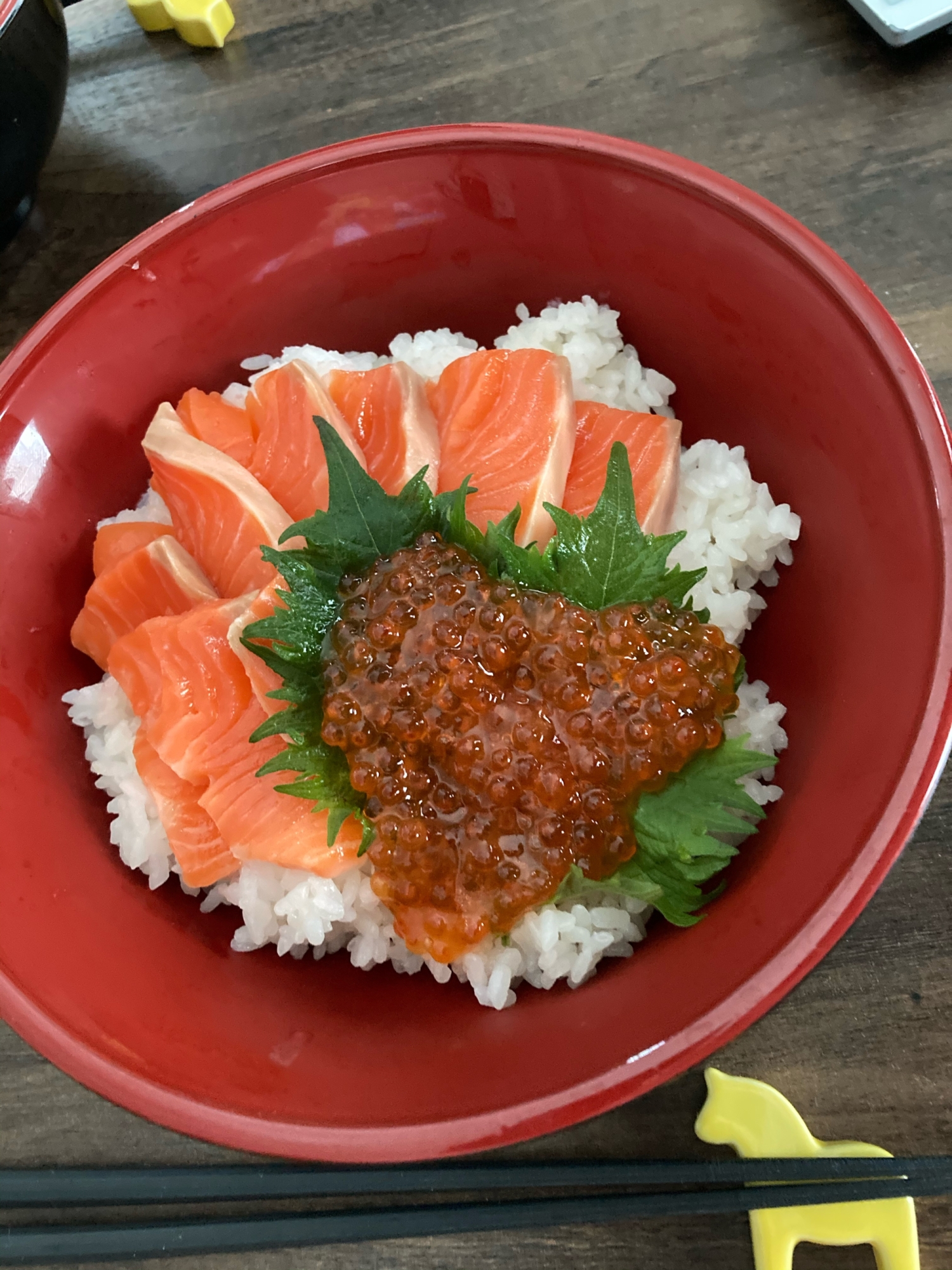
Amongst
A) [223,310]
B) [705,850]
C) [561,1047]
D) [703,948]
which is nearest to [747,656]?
[705,850]

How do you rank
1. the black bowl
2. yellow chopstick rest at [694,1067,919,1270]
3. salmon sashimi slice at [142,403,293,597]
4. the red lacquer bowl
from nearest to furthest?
1. the red lacquer bowl
2. yellow chopstick rest at [694,1067,919,1270]
3. salmon sashimi slice at [142,403,293,597]
4. the black bowl

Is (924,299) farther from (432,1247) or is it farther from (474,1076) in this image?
(432,1247)

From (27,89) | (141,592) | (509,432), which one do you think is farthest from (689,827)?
(27,89)

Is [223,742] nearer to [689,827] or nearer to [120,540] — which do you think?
[120,540]

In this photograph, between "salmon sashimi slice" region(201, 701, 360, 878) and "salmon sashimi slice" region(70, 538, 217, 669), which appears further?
"salmon sashimi slice" region(70, 538, 217, 669)

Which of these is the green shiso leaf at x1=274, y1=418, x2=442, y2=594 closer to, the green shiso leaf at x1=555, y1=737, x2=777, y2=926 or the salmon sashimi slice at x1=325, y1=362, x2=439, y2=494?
the salmon sashimi slice at x1=325, y1=362, x2=439, y2=494

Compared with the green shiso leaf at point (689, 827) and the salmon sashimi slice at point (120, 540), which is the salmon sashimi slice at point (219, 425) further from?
the green shiso leaf at point (689, 827)

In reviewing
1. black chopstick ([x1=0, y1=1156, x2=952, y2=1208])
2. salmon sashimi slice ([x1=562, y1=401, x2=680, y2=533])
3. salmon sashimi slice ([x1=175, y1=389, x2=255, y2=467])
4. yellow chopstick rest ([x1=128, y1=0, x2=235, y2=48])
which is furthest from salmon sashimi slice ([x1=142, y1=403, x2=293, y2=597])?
yellow chopstick rest ([x1=128, y1=0, x2=235, y2=48])
